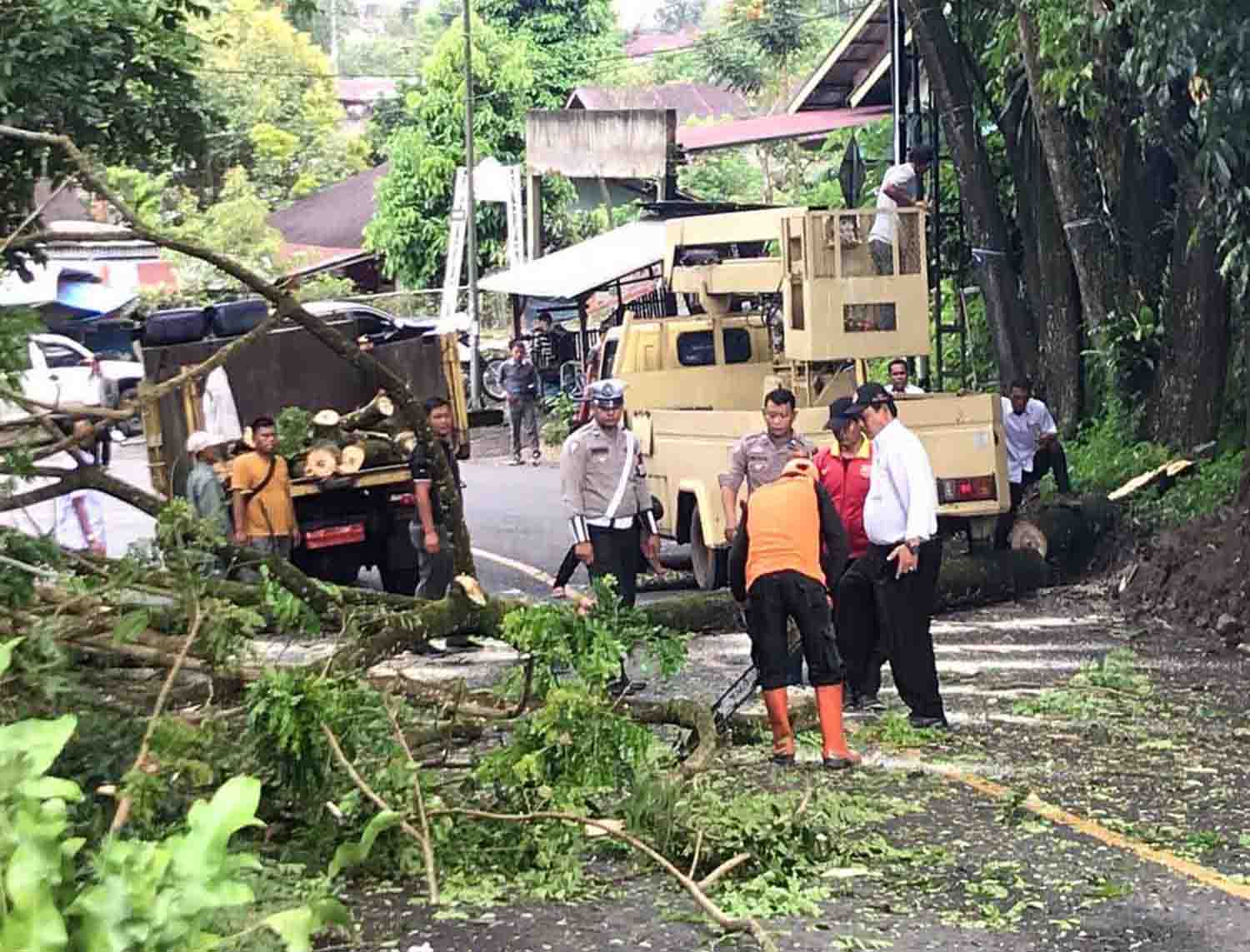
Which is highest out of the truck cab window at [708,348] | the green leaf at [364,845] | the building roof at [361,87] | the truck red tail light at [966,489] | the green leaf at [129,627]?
the building roof at [361,87]

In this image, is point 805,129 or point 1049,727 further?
point 805,129

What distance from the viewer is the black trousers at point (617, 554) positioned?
12180 mm

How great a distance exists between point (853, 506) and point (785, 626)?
1.39 m

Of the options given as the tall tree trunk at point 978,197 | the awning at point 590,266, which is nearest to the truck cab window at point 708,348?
the tall tree trunk at point 978,197

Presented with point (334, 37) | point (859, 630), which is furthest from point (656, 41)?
point (859, 630)

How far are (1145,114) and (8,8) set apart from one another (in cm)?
781

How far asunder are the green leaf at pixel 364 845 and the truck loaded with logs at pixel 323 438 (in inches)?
298

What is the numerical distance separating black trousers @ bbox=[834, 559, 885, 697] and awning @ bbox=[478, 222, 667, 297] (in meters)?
11.9

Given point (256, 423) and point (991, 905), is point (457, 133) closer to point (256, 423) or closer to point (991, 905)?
point (256, 423)

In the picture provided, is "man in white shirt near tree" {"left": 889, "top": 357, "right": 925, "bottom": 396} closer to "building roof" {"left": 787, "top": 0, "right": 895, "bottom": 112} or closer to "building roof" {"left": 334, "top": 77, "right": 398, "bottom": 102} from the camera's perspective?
"building roof" {"left": 787, "top": 0, "right": 895, "bottom": 112}

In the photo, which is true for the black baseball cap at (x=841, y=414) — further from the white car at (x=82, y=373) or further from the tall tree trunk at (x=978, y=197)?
the white car at (x=82, y=373)

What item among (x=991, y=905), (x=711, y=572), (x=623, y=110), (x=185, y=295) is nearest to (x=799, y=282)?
(x=711, y=572)

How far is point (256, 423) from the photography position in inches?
530

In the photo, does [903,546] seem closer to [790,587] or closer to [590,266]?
[790,587]
